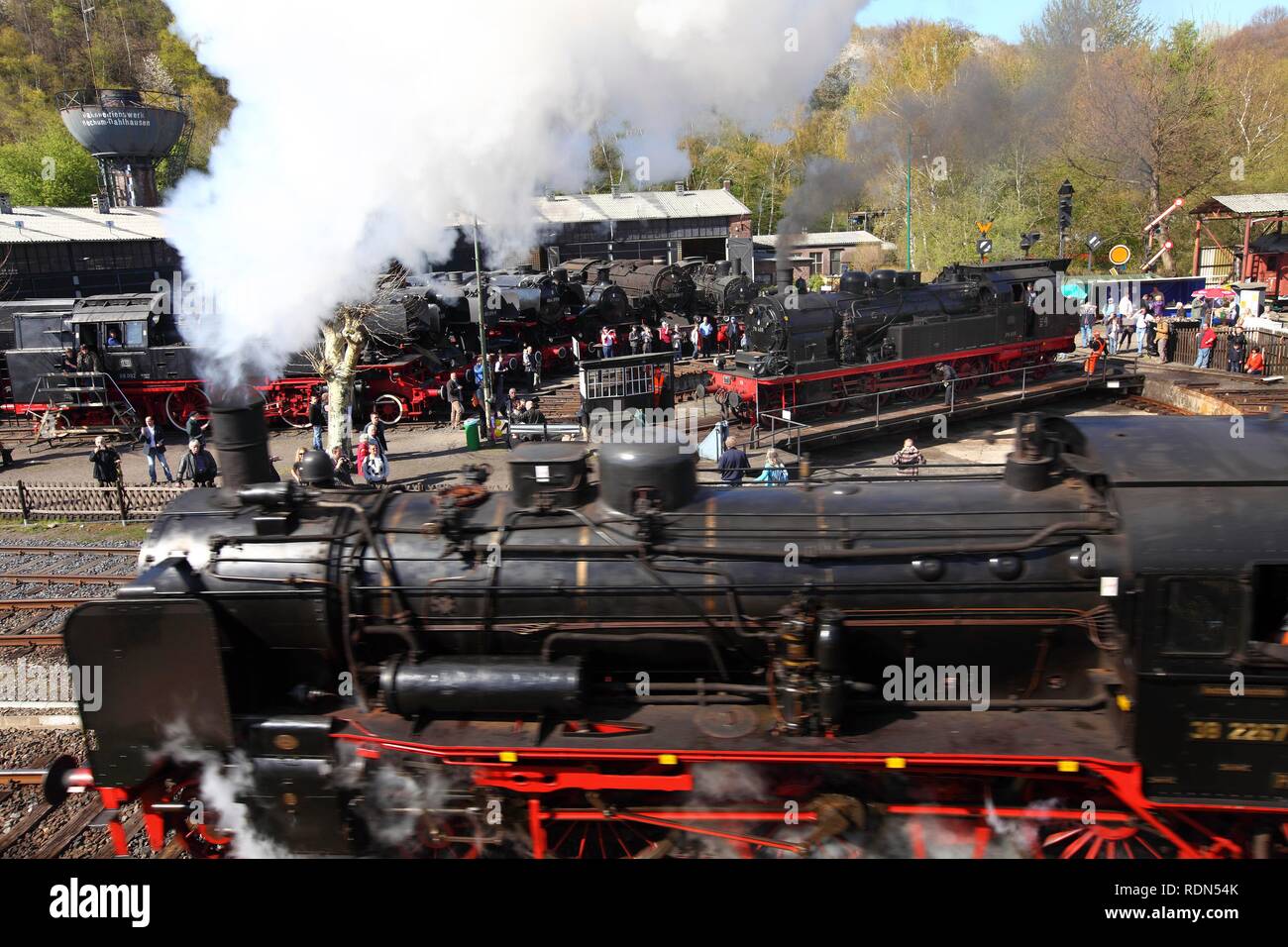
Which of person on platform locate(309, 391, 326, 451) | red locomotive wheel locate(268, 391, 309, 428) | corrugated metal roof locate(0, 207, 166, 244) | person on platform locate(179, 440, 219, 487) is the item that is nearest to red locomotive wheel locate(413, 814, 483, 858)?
person on platform locate(179, 440, 219, 487)

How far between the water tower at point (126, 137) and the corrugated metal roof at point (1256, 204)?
150 feet

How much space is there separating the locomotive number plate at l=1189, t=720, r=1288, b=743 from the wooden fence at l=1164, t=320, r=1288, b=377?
2029 centimetres

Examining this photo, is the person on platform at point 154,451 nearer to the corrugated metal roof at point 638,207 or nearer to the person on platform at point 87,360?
the person on platform at point 87,360

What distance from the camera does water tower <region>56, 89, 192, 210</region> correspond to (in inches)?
1614

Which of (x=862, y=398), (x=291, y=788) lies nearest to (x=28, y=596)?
(x=291, y=788)

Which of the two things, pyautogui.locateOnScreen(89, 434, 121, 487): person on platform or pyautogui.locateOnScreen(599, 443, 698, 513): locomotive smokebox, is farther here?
pyautogui.locateOnScreen(89, 434, 121, 487): person on platform

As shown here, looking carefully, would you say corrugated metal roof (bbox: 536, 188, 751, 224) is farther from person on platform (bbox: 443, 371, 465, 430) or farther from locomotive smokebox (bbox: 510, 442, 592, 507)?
locomotive smokebox (bbox: 510, 442, 592, 507)

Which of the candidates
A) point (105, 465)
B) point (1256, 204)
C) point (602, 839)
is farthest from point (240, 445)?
point (1256, 204)

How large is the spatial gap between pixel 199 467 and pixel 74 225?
2579 centimetres

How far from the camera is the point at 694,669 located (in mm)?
5688

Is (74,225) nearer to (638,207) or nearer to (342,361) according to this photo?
(638,207)

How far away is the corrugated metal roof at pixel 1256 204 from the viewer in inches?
1219

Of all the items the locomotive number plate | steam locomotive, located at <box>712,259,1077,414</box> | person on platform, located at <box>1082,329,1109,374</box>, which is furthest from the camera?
person on platform, located at <box>1082,329,1109,374</box>

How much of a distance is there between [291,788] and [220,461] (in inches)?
94.5
